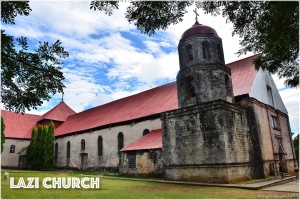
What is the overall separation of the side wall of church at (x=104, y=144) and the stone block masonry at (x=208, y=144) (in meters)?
5.28

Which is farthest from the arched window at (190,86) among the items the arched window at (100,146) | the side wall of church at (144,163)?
the arched window at (100,146)

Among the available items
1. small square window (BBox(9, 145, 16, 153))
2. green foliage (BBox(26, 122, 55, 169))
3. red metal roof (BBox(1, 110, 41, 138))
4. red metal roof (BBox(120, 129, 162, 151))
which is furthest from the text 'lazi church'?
red metal roof (BBox(1, 110, 41, 138))

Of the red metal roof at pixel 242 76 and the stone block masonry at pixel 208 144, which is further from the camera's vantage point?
the red metal roof at pixel 242 76

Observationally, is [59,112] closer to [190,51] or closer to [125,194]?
[190,51]

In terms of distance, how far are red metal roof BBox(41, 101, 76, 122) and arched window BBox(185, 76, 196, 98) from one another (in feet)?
83.7

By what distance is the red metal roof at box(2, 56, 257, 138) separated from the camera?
20.8m

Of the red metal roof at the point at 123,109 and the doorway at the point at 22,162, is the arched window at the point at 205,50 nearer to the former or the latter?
the red metal roof at the point at 123,109

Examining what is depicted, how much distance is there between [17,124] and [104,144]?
56.9 feet

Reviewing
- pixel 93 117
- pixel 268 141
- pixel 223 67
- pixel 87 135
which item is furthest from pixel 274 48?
pixel 93 117

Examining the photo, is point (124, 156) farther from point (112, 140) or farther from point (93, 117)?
point (93, 117)

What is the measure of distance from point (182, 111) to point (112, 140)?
1089cm

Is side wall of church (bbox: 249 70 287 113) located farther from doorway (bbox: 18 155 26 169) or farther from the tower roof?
doorway (bbox: 18 155 26 169)

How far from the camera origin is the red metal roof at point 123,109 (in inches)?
818

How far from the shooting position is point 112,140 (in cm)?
2488
